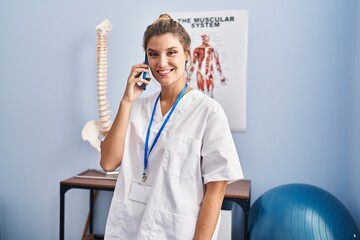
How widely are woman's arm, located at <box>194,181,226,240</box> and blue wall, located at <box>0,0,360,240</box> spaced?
40.4 inches

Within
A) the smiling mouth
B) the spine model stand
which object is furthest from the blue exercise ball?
the spine model stand

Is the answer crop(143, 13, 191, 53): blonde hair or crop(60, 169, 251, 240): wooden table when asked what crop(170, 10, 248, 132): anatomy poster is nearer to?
crop(60, 169, 251, 240): wooden table

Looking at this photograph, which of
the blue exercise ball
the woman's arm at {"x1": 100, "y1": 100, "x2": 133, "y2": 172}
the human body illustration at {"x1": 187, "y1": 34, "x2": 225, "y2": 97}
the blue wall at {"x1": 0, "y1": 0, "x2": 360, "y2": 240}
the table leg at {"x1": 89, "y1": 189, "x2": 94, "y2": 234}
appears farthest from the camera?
Answer: the table leg at {"x1": 89, "y1": 189, "x2": 94, "y2": 234}

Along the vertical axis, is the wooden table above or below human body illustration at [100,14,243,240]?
below

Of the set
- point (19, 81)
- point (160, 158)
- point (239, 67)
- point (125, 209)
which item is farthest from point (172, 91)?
point (19, 81)

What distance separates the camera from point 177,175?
1041 millimetres

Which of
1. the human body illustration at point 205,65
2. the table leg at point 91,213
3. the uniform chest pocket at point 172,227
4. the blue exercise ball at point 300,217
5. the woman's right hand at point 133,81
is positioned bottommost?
the table leg at point 91,213

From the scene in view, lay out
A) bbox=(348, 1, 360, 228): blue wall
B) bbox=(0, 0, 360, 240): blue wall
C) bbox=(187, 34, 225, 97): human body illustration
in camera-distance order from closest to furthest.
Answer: bbox=(348, 1, 360, 228): blue wall → bbox=(0, 0, 360, 240): blue wall → bbox=(187, 34, 225, 97): human body illustration

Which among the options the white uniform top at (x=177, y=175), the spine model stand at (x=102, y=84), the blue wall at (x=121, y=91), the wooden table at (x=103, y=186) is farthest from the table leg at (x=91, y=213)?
the white uniform top at (x=177, y=175)

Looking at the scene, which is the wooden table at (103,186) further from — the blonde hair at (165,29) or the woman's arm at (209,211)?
the blonde hair at (165,29)

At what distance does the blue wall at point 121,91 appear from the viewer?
1848 mm

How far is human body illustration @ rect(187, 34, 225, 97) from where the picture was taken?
1.98m

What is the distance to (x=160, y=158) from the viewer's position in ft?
3.54

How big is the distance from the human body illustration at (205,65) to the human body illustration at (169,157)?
2.83ft
